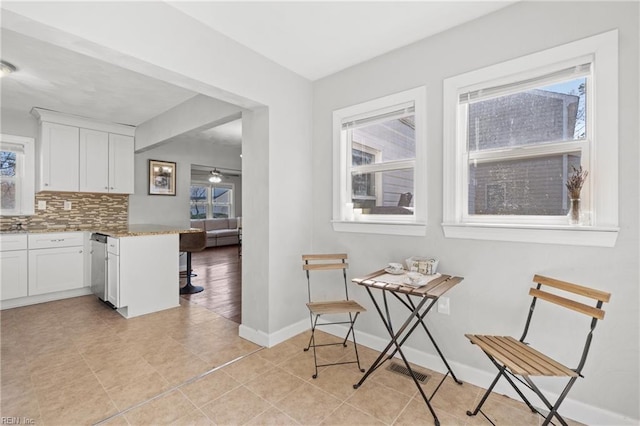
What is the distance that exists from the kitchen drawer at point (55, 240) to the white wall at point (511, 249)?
13.0 feet

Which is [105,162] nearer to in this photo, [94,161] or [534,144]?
[94,161]

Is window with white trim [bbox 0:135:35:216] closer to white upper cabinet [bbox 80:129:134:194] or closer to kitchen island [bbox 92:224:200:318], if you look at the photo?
white upper cabinet [bbox 80:129:134:194]

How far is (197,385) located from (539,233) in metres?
2.56

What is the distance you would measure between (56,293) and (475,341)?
523 cm

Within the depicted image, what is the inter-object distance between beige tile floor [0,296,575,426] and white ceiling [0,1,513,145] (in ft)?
8.72

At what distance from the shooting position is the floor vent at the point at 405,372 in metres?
2.24

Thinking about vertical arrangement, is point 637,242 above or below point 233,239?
above

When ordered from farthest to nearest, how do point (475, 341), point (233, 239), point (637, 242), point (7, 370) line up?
1. point (233, 239)
2. point (7, 370)
3. point (475, 341)
4. point (637, 242)

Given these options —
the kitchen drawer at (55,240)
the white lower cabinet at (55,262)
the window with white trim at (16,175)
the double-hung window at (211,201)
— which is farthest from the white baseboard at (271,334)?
the double-hung window at (211,201)

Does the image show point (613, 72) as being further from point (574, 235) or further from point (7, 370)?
point (7, 370)

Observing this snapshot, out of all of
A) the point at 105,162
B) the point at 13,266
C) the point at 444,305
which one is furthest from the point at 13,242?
the point at 444,305

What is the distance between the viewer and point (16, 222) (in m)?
4.25

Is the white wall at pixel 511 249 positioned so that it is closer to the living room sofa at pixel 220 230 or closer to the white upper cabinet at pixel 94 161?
the white upper cabinet at pixel 94 161

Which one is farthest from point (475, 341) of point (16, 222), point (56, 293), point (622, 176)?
point (16, 222)
